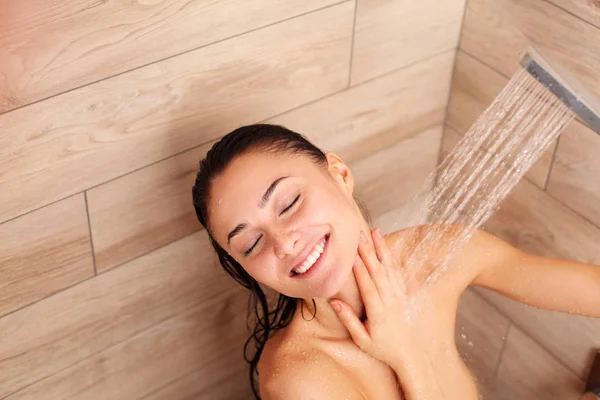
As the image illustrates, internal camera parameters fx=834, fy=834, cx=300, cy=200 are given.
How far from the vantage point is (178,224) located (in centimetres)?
150

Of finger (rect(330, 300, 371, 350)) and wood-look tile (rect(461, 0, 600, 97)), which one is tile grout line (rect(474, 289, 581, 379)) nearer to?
wood-look tile (rect(461, 0, 600, 97))

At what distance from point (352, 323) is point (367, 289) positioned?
2.2 inches

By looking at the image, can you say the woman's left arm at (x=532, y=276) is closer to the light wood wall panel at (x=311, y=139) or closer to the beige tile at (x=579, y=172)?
the beige tile at (x=579, y=172)

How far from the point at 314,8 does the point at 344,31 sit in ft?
0.33

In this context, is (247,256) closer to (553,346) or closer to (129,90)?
(129,90)


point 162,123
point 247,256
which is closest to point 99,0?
point 162,123

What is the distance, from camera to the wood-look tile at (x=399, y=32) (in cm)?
156

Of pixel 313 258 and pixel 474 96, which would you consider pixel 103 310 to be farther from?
pixel 474 96

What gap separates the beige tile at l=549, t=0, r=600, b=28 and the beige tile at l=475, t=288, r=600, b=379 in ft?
2.00

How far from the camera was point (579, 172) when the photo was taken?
1592 millimetres

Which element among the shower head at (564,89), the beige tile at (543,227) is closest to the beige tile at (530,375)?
the beige tile at (543,227)

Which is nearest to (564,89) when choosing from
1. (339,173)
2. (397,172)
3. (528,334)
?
(339,173)

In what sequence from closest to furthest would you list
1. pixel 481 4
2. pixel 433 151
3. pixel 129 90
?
1. pixel 129 90
2. pixel 481 4
3. pixel 433 151

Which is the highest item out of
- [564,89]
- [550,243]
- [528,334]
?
[564,89]
